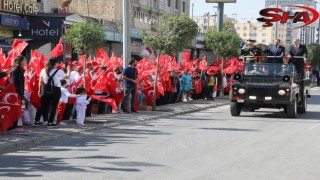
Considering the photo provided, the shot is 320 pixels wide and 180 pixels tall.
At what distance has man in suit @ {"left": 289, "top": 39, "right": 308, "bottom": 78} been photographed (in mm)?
18953

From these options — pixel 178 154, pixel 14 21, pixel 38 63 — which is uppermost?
pixel 14 21

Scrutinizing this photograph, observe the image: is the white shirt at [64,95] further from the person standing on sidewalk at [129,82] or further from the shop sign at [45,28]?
the shop sign at [45,28]

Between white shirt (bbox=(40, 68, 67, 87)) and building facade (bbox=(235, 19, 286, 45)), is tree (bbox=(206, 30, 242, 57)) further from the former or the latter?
building facade (bbox=(235, 19, 286, 45))

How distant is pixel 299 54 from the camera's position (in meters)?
19.4

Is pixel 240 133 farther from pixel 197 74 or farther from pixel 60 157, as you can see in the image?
pixel 197 74

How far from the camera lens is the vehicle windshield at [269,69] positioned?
710 inches

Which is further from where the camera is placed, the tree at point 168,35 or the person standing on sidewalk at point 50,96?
the tree at point 168,35

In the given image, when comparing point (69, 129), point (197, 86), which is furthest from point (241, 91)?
point (197, 86)

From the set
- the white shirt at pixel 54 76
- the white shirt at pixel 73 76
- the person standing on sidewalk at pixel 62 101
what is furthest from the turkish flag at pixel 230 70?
the white shirt at pixel 54 76

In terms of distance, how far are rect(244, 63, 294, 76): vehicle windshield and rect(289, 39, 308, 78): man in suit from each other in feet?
2.72

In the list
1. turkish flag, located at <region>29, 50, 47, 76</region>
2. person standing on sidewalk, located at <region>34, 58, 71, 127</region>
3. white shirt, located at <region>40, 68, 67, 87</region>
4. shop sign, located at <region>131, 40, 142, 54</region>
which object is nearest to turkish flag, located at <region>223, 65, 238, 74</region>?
shop sign, located at <region>131, 40, 142, 54</region>

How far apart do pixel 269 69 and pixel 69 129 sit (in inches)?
312

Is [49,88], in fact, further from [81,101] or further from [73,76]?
[73,76]

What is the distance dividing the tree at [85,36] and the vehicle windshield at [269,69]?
5493 mm
